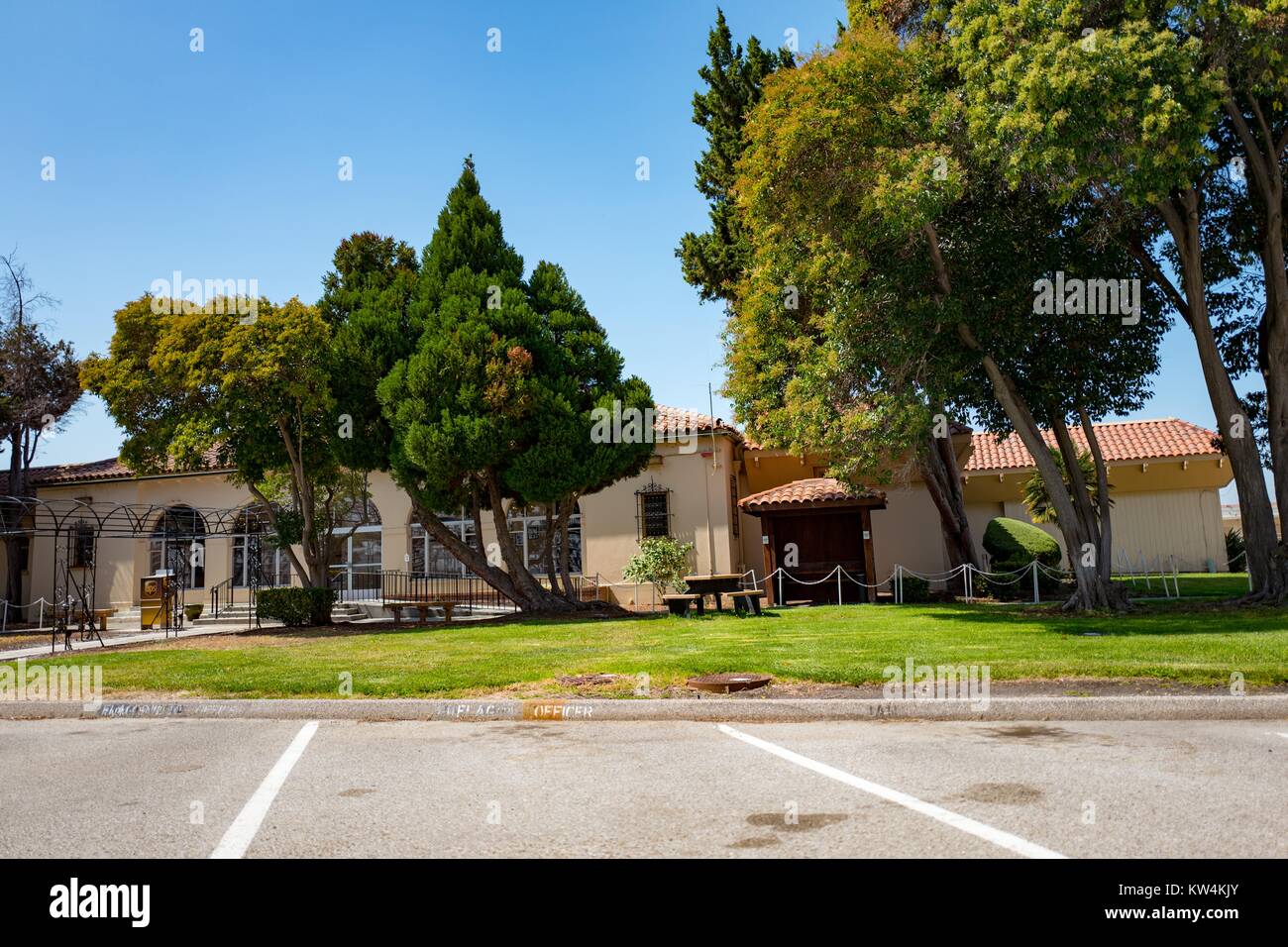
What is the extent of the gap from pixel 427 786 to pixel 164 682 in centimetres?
644

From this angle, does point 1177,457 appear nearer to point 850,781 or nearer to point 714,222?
point 714,222

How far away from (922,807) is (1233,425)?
14.4 meters

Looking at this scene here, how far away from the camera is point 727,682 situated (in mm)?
8672

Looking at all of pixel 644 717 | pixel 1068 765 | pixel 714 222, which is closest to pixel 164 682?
pixel 644 717

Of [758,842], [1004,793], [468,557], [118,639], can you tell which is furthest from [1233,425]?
[118,639]

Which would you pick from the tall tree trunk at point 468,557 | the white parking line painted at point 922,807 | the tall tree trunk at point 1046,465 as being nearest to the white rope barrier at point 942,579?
the tall tree trunk at point 468,557

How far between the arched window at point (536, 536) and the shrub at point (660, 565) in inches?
126

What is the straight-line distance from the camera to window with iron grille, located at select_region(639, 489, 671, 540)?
24156mm

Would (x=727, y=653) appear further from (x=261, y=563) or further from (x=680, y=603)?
(x=261, y=563)

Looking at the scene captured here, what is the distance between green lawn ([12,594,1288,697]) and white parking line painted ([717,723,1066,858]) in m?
2.77

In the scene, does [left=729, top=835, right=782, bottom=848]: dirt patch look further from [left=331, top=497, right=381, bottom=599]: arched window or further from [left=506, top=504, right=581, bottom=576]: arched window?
[left=331, top=497, right=381, bottom=599]: arched window

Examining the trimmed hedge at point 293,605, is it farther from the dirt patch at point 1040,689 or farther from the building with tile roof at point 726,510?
the dirt patch at point 1040,689
